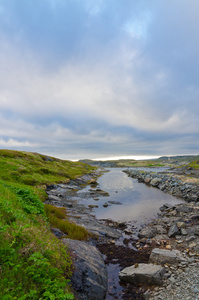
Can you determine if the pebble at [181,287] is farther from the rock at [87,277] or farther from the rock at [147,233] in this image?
the rock at [147,233]

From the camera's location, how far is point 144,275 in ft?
26.5

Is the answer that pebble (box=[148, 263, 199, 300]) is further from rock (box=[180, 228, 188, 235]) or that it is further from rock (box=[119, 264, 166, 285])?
rock (box=[180, 228, 188, 235])

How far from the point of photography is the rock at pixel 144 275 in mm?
7905

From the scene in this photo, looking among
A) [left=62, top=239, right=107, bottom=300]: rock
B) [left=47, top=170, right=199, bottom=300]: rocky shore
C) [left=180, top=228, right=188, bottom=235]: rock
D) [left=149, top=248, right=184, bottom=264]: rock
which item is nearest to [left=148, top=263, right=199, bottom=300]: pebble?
[left=47, top=170, right=199, bottom=300]: rocky shore

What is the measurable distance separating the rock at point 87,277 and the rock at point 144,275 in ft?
4.32

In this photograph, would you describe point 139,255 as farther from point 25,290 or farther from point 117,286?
point 25,290

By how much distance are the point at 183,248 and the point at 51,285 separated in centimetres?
1051

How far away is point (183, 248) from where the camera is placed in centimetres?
1148

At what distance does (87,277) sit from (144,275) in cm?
310

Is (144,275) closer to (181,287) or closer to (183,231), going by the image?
(181,287)

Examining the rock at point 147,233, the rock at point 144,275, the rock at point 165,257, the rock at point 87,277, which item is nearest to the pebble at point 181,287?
the rock at point 144,275

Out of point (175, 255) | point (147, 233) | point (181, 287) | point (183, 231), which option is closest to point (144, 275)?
point (181, 287)

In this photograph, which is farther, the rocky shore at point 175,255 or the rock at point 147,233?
the rock at point 147,233

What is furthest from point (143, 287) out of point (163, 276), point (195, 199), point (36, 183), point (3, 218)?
point (36, 183)
